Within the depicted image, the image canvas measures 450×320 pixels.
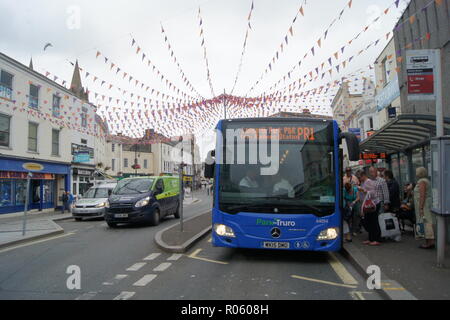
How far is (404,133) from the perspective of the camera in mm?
9688

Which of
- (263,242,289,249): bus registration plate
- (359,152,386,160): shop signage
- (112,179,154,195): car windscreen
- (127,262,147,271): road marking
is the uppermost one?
(359,152,386,160): shop signage

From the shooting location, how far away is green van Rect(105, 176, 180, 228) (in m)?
13.8

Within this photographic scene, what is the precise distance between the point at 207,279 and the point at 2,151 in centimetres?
1988

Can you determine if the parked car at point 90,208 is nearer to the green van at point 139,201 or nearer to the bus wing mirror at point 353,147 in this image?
the green van at point 139,201

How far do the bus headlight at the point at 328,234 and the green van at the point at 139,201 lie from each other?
28.2ft

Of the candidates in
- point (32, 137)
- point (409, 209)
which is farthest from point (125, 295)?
point (32, 137)

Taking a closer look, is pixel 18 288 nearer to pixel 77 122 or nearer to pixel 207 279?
pixel 207 279

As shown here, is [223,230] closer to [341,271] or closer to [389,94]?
[341,271]

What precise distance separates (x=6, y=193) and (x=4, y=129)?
3.85m

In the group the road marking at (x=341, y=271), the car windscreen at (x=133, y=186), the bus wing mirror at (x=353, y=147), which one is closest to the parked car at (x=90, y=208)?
the car windscreen at (x=133, y=186)

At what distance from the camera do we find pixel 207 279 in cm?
602

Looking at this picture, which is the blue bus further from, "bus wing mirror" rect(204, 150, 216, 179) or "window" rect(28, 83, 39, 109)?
"window" rect(28, 83, 39, 109)

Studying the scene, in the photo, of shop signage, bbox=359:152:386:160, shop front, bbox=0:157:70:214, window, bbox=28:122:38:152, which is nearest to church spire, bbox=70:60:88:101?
window, bbox=28:122:38:152
